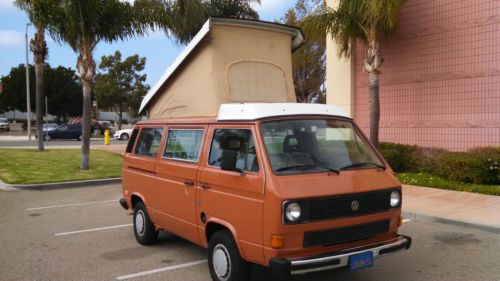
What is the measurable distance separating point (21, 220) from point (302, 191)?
270 inches

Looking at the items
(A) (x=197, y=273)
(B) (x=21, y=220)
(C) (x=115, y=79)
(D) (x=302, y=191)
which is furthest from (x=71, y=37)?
(C) (x=115, y=79)

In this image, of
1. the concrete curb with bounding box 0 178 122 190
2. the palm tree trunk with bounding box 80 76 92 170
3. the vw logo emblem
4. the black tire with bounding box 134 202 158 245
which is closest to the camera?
the vw logo emblem

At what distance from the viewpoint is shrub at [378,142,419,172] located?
13562 mm

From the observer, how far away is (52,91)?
63344 mm

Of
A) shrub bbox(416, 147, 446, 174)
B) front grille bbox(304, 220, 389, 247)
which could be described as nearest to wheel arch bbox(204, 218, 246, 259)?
front grille bbox(304, 220, 389, 247)

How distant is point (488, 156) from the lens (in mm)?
11078

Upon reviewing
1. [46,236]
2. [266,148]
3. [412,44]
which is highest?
[412,44]

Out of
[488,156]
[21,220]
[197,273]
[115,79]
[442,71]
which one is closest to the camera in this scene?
[197,273]

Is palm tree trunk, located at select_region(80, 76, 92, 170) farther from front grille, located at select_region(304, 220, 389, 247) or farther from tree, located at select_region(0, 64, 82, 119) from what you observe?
tree, located at select_region(0, 64, 82, 119)

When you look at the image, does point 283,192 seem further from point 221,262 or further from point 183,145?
point 183,145

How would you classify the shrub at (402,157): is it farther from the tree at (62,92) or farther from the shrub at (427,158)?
the tree at (62,92)

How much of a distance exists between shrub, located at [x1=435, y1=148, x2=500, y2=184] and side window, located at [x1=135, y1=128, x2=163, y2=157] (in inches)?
301

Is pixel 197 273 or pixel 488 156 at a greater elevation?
pixel 488 156

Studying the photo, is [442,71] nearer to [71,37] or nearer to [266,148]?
[266,148]
